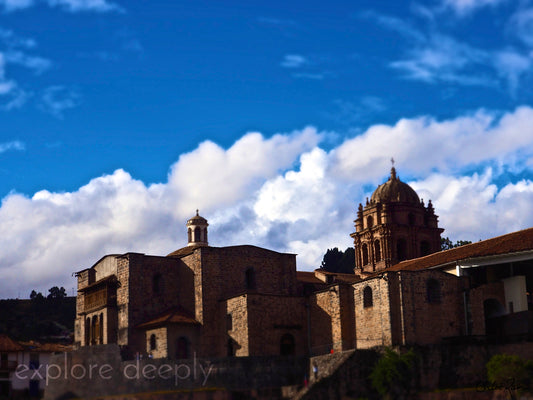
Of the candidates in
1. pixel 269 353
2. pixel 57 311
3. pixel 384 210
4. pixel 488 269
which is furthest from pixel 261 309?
pixel 57 311

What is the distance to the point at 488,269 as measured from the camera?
1948 inches

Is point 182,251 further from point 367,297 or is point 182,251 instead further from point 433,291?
point 433,291

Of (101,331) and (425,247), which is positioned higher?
(425,247)

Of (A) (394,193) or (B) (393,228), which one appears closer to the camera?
(B) (393,228)

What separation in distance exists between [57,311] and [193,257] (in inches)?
2115

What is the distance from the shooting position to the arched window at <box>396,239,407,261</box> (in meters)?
71.2

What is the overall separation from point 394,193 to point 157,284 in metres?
27.1

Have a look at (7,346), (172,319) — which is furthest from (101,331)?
(7,346)

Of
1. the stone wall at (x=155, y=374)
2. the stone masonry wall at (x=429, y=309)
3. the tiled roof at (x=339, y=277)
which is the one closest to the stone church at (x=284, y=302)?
the stone masonry wall at (x=429, y=309)

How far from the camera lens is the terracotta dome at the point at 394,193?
238 ft

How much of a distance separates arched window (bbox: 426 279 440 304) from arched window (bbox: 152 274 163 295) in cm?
1832

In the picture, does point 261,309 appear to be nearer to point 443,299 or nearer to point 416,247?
point 443,299

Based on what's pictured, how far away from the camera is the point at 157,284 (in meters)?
54.6

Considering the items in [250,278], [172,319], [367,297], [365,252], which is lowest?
[172,319]
